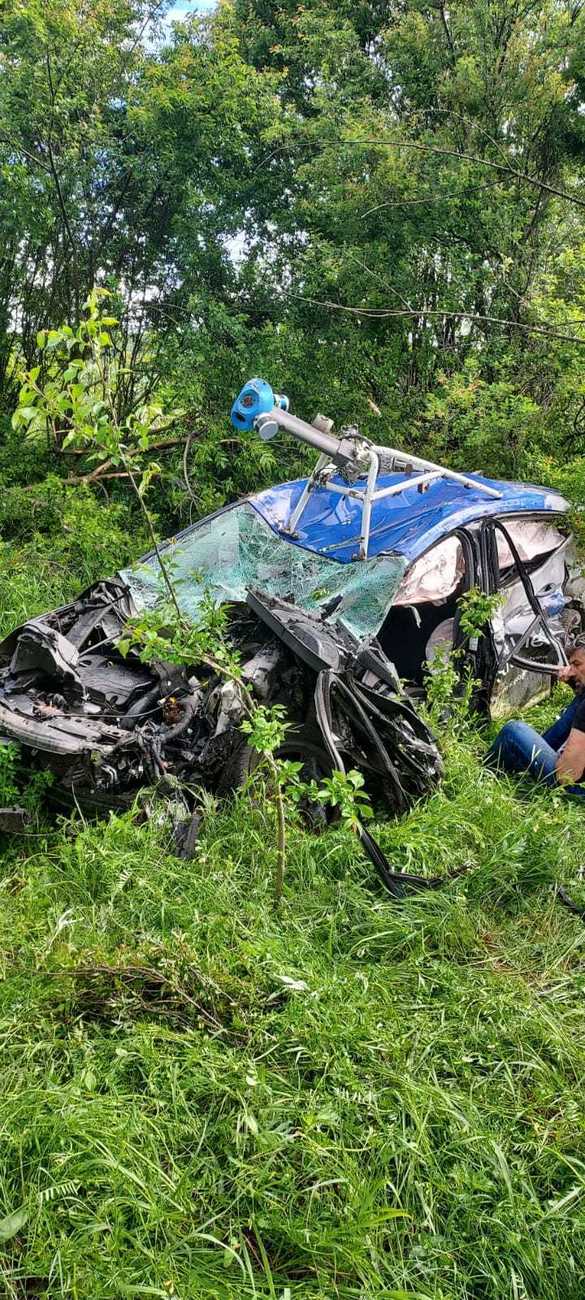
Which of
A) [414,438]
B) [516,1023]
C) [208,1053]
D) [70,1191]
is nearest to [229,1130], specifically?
[208,1053]

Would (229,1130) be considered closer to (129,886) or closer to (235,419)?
(129,886)

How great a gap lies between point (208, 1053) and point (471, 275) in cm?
740

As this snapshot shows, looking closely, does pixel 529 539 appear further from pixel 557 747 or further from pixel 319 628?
pixel 319 628

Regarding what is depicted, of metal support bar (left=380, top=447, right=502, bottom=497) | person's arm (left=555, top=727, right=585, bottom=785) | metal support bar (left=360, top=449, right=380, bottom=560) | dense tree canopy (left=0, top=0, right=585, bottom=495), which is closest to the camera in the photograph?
person's arm (left=555, top=727, right=585, bottom=785)

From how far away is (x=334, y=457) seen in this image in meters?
4.56

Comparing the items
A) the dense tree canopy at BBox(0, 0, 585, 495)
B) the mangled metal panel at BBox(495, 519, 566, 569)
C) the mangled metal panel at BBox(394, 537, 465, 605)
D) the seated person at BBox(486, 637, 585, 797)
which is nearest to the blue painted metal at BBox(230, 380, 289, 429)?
the mangled metal panel at BBox(394, 537, 465, 605)

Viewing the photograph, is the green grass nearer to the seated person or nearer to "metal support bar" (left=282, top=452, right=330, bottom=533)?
the seated person

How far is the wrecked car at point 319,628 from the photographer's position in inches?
136

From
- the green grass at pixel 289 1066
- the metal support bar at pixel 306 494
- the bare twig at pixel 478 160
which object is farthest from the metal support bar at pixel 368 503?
the bare twig at pixel 478 160

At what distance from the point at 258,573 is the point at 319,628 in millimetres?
1068

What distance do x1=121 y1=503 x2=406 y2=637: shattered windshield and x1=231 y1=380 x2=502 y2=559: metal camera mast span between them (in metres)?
0.18

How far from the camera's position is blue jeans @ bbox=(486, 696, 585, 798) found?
3.90m

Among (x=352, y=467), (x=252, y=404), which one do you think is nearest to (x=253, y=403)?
(x=252, y=404)

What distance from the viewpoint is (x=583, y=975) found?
286 cm
